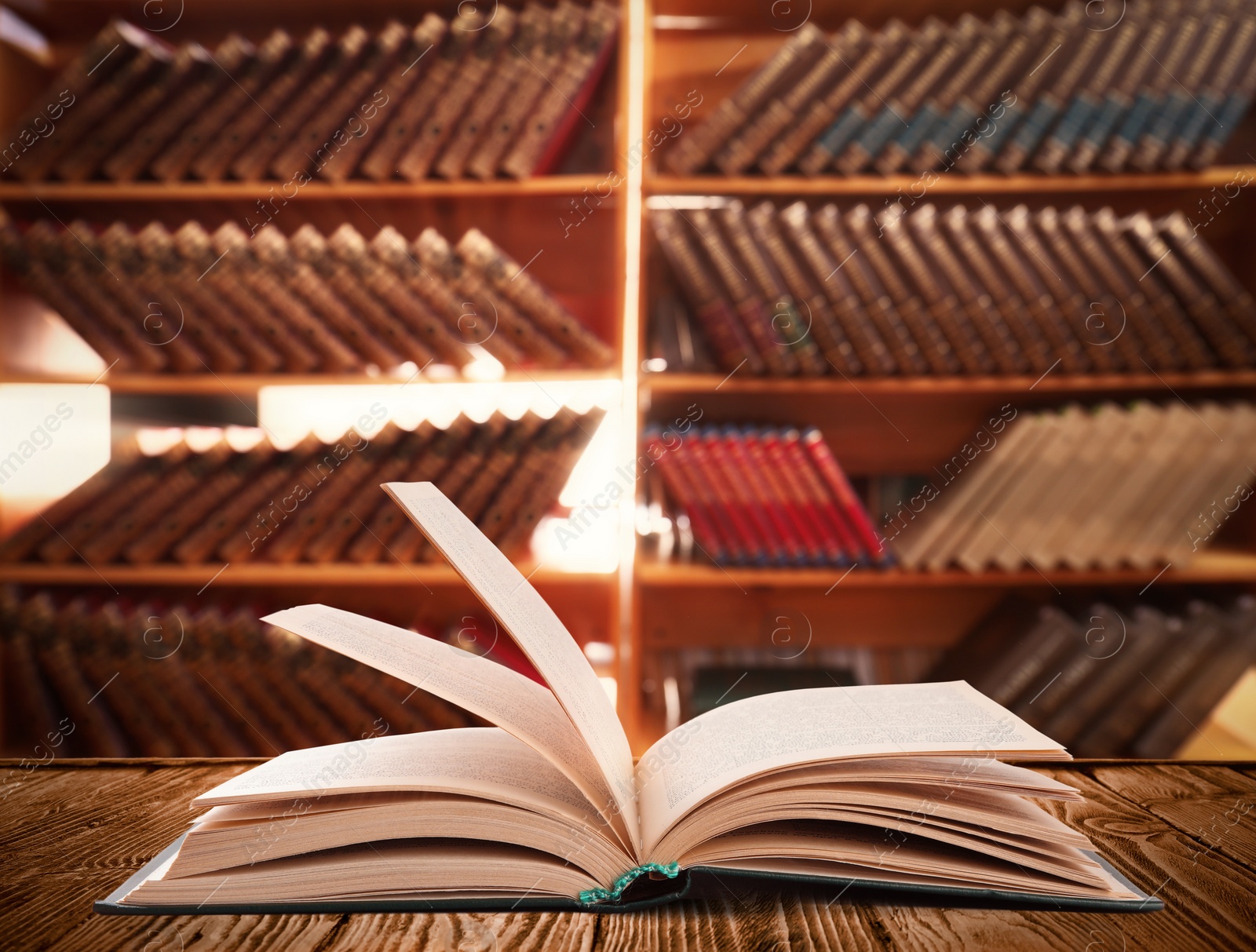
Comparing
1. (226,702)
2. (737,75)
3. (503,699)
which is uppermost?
(737,75)

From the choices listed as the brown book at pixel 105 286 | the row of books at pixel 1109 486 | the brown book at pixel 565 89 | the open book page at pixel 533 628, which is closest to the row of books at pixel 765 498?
the row of books at pixel 1109 486

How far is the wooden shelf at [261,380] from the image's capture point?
1.67 meters

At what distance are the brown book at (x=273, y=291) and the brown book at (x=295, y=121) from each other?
0.14m

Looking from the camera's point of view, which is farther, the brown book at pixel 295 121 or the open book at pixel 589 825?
the brown book at pixel 295 121

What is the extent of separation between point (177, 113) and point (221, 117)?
0.32 feet

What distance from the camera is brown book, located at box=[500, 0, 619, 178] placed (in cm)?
164

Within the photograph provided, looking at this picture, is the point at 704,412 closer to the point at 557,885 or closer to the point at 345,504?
the point at 345,504

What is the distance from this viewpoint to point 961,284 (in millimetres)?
1636

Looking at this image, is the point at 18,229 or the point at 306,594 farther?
the point at 306,594

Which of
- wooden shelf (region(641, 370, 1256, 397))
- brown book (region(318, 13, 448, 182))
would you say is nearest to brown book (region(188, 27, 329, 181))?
brown book (region(318, 13, 448, 182))

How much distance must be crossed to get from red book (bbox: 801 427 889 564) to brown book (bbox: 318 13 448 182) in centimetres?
107

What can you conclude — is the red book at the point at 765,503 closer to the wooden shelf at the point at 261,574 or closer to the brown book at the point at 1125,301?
the wooden shelf at the point at 261,574

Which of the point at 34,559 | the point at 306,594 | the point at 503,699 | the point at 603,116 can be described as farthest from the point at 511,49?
the point at 503,699

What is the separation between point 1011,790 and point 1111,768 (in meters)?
0.24
